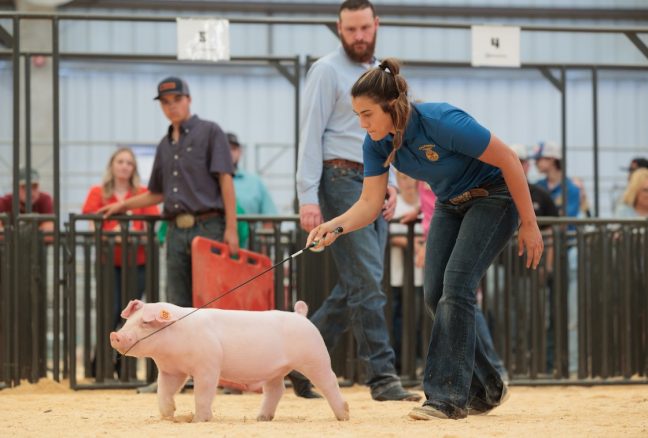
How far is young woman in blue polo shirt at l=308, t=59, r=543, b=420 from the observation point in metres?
4.24

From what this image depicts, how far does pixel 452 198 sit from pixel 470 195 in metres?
0.09

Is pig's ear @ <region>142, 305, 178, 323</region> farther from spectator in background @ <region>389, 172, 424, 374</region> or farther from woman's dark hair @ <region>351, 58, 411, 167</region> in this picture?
spectator in background @ <region>389, 172, 424, 374</region>

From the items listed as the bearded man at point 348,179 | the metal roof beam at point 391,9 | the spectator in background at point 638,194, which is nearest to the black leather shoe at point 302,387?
the bearded man at point 348,179

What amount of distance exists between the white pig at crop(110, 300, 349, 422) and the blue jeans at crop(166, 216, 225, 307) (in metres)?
1.95

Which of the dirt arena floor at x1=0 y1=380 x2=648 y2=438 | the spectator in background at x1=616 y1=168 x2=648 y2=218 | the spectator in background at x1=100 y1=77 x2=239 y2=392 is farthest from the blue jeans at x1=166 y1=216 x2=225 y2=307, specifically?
the spectator in background at x1=616 y1=168 x2=648 y2=218

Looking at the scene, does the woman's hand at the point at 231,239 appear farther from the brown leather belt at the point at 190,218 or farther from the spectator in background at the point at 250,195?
the spectator in background at the point at 250,195

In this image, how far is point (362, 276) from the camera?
552cm

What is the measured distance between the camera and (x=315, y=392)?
6133 mm

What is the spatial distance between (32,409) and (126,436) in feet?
5.06

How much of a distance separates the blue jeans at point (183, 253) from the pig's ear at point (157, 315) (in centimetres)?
213

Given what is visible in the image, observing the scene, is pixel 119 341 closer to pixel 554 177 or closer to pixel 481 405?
pixel 481 405

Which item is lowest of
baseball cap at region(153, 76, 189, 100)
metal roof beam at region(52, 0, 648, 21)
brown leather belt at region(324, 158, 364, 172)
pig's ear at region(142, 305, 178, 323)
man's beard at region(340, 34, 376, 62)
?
pig's ear at region(142, 305, 178, 323)

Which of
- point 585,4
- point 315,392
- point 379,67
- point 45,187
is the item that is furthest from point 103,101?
point 379,67

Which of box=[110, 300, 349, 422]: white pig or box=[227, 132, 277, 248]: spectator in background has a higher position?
box=[227, 132, 277, 248]: spectator in background
